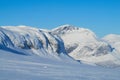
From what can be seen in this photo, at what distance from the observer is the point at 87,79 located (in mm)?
45688

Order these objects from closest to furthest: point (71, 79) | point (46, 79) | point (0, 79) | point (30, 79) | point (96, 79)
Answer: point (0, 79)
point (30, 79)
point (46, 79)
point (71, 79)
point (96, 79)

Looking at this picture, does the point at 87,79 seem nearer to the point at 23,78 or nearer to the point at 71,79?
the point at 71,79

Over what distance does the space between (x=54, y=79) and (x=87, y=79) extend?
541 centimetres

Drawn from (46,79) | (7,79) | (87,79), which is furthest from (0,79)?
(87,79)

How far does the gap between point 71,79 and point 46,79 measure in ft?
12.6

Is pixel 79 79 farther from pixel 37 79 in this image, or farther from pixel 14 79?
pixel 14 79

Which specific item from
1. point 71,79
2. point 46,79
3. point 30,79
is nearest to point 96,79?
point 71,79

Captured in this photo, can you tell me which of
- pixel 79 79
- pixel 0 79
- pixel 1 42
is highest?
pixel 1 42

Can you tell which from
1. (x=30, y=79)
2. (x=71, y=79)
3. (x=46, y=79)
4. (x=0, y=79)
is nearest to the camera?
(x=0, y=79)

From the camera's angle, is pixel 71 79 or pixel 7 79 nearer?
pixel 7 79

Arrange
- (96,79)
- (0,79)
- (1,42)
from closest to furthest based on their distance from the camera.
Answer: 1. (0,79)
2. (96,79)
3. (1,42)

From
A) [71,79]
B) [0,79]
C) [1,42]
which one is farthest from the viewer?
[1,42]

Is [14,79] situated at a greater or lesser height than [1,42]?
lesser

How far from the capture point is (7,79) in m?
35.4
